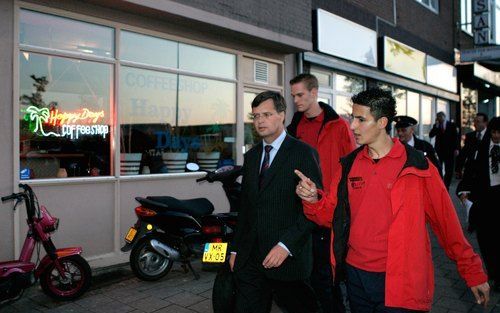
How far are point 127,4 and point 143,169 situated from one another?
2384mm

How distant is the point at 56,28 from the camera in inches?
239

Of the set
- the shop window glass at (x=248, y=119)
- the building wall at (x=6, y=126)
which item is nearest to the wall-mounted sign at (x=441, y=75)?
the shop window glass at (x=248, y=119)

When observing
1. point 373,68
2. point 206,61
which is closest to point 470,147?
point 206,61

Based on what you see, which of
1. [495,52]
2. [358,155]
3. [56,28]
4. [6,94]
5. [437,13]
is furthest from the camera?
[437,13]

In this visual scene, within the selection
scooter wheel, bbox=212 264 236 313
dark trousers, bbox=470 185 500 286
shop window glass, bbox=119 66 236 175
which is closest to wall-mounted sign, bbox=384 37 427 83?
shop window glass, bbox=119 66 236 175

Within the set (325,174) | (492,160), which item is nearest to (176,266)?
(325,174)

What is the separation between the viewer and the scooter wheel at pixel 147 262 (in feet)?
18.1

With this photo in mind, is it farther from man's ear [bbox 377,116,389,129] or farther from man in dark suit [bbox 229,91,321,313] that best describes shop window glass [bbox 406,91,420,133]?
man's ear [bbox 377,116,389,129]

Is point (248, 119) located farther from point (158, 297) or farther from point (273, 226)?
point (273, 226)

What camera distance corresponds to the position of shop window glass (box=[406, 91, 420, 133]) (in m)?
15.1

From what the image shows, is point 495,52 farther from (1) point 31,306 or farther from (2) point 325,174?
(1) point 31,306

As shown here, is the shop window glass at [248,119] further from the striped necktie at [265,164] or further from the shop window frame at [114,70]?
the striped necktie at [265,164]

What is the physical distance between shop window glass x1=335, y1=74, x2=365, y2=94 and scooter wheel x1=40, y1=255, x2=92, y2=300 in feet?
26.1

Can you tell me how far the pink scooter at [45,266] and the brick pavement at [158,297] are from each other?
0.17m
